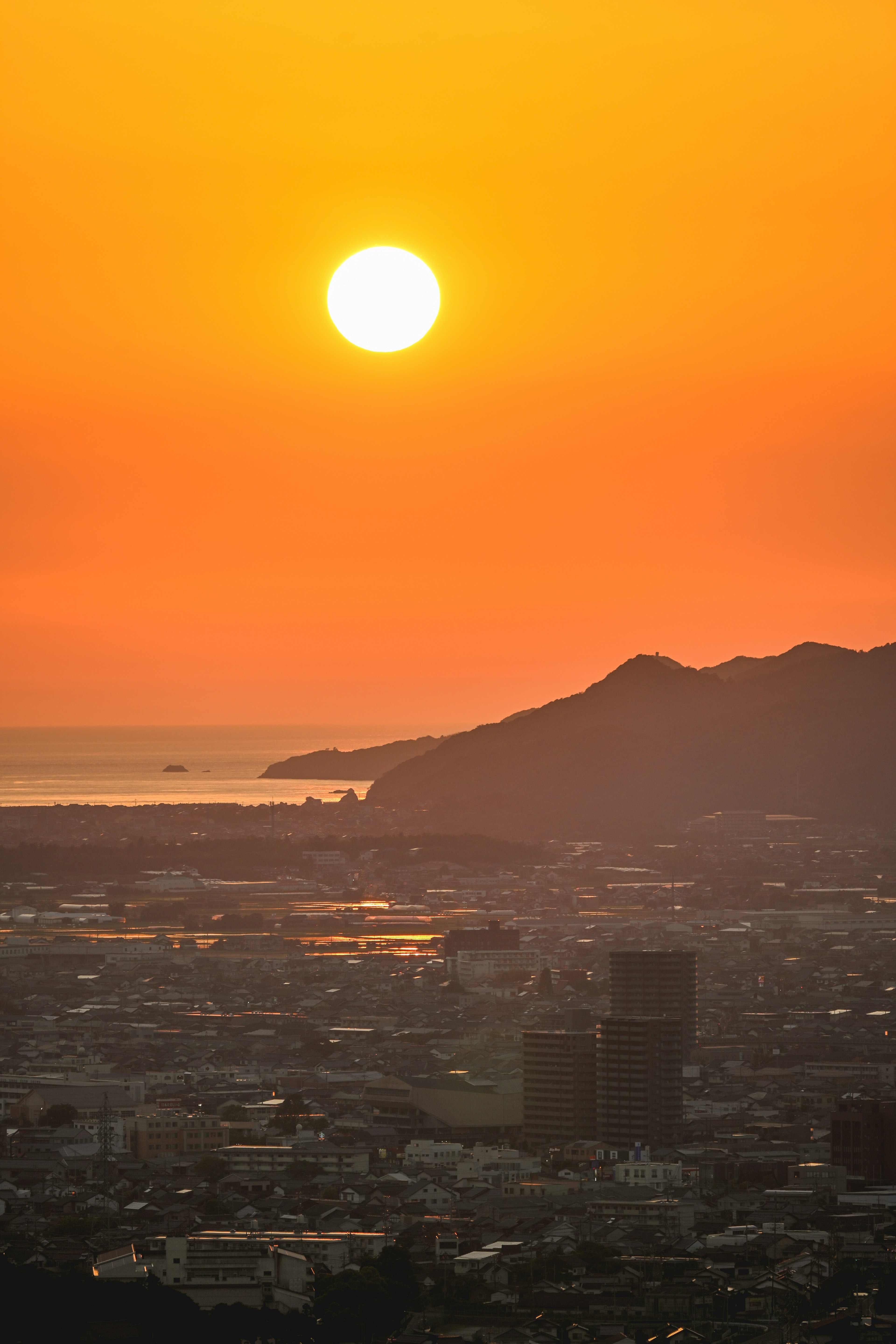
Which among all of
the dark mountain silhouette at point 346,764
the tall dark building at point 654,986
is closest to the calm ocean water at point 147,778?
the dark mountain silhouette at point 346,764

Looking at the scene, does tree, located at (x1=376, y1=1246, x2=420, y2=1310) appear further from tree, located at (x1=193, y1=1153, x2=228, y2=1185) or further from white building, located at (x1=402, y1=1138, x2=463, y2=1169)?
white building, located at (x1=402, y1=1138, x2=463, y2=1169)

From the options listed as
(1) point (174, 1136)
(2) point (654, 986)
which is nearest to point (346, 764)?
(2) point (654, 986)

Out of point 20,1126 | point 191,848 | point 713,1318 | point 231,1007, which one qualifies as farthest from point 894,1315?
point 191,848

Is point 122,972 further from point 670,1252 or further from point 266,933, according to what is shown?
point 670,1252

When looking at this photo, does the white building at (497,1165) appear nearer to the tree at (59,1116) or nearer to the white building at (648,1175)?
the white building at (648,1175)

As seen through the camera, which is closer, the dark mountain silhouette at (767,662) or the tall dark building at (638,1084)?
the tall dark building at (638,1084)

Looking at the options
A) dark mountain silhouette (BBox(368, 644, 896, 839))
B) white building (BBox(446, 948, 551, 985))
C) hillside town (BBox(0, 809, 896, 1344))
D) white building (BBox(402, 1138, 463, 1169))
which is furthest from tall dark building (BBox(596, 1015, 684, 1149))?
dark mountain silhouette (BBox(368, 644, 896, 839))
